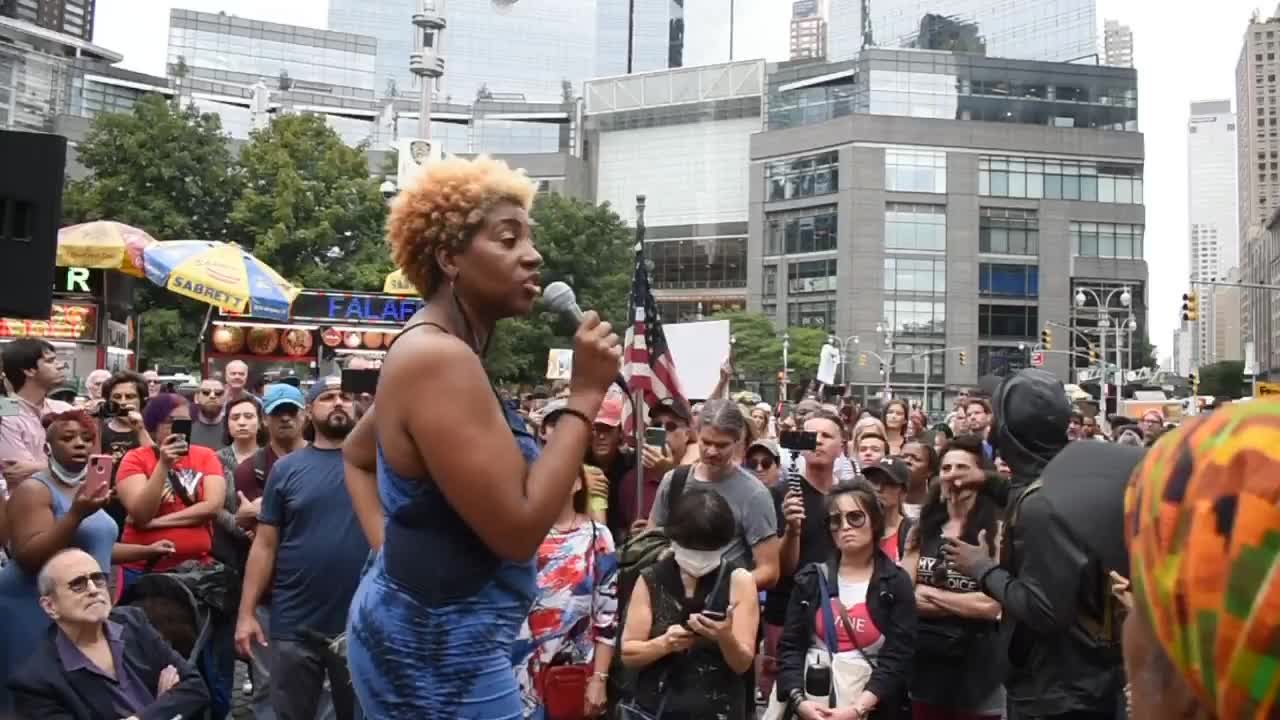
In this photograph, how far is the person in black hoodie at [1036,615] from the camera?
3732mm

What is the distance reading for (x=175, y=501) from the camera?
21.9ft

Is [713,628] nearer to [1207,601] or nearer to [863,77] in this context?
[1207,601]

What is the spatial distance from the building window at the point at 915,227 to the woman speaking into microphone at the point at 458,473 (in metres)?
78.8

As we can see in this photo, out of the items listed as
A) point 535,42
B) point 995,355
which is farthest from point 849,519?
point 535,42

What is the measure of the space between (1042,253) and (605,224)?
135 feet

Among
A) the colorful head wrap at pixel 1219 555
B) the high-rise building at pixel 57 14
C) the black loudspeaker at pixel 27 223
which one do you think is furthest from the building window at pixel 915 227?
the high-rise building at pixel 57 14

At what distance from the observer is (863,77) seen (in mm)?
80562

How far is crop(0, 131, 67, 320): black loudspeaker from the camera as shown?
12.0ft

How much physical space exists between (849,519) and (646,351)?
1.22m

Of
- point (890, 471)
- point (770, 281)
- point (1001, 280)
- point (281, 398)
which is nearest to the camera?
point (890, 471)

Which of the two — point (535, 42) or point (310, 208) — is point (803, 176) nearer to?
point (535, 42)

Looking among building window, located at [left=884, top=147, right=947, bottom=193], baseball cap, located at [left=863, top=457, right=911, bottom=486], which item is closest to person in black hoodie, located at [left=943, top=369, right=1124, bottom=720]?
baseball cap, located at [left=863, top=457, right=911, bottom=486]

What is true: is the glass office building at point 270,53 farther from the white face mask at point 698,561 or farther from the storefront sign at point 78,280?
the white face mask at point 698,561

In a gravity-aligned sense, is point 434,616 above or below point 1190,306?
below
